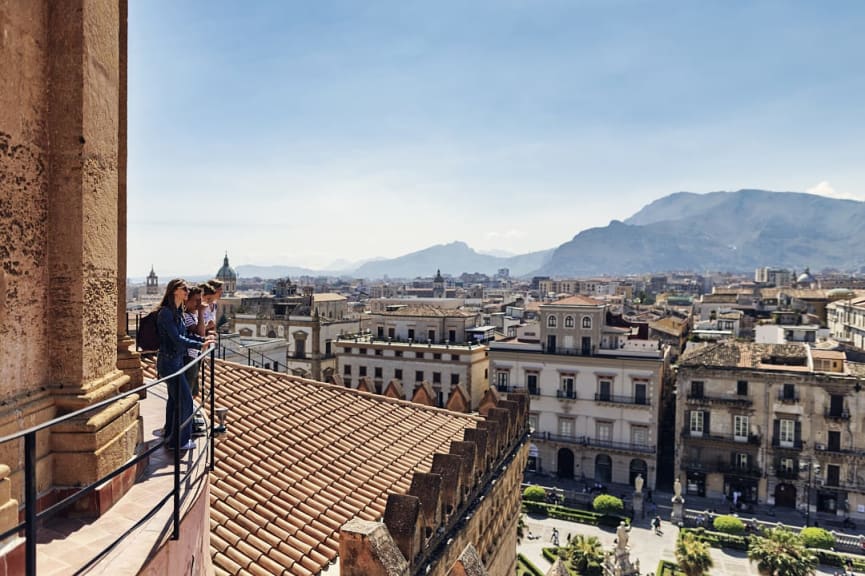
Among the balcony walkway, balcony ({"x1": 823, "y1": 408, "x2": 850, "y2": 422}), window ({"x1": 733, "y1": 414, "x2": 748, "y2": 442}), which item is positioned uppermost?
the balcony walkway

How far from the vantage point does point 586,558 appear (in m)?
33.2

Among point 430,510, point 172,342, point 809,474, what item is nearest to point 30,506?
point 172,342

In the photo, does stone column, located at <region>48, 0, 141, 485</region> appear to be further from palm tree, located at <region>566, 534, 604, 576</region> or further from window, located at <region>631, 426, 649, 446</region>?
window, located at <region>631, 426, 649, 446</region>

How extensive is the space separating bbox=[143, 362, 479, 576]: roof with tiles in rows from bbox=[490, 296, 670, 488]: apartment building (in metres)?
36.0

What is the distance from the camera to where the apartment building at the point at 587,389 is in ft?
163

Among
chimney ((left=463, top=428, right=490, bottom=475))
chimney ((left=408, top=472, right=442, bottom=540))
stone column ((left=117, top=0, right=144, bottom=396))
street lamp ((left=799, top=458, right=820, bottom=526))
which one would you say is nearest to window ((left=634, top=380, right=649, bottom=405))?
street lamp ((left=799, top=458, right=820, bottom=526))

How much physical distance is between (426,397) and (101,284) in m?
14.8

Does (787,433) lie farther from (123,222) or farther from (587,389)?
(123,222)

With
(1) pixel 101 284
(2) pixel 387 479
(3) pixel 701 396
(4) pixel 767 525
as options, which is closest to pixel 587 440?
(3) pixel 701 396

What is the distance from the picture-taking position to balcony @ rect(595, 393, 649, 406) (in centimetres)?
4947

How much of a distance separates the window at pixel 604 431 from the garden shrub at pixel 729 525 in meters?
11.6

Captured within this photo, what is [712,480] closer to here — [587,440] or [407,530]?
[587,440]

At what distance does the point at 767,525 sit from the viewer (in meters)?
41.6

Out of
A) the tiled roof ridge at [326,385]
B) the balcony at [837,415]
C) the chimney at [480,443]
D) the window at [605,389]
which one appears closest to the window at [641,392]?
the window at [605,389]
